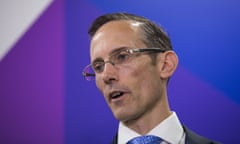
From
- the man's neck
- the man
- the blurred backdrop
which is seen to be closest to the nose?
the man

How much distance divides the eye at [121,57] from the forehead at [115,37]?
24 mm

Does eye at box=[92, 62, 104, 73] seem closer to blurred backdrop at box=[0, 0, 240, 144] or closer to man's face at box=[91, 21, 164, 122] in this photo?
man's face at box=[91, 21, 164, 122]

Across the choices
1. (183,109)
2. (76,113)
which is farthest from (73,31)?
(183,109)

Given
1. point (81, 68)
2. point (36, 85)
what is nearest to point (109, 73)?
point (81, 68)

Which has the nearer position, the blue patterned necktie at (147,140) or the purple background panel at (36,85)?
the blue patterned necktie at (147,140)

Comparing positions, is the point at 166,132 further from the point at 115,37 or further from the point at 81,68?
the point at 81,68

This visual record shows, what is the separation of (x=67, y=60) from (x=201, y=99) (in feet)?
2.01

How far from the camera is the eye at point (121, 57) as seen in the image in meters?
1.17

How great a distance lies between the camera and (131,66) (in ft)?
3.82

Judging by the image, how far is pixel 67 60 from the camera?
1.68m

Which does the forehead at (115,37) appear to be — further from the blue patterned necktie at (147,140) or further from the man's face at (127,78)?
the blue patterned necktie at (147,140)

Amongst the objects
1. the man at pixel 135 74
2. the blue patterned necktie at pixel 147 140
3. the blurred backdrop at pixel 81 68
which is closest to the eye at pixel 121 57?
the man at pixel 135 74

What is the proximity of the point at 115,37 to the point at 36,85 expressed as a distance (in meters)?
0.63

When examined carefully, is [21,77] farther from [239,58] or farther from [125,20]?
[239,58]
